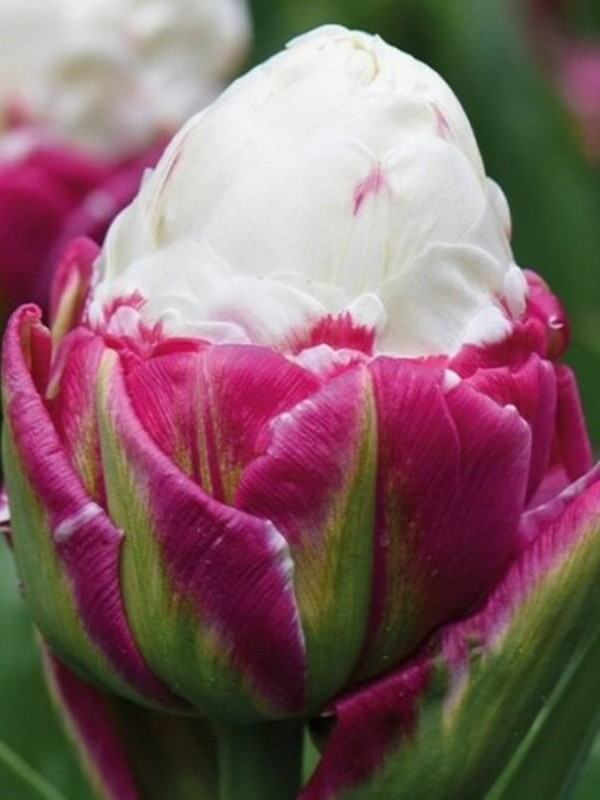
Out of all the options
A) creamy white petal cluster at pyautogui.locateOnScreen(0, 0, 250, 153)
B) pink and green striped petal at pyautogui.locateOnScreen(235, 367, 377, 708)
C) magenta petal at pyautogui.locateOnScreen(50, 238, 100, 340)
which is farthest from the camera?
creamy white petal cluster at pyautogui.locateOnScreen(0, 0, 250, 153)

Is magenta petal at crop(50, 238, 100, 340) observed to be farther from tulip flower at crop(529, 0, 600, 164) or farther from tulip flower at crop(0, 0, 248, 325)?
tulip flower at crop(529, 0, 600, 164)

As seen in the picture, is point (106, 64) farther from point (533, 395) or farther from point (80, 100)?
point (533, 395)

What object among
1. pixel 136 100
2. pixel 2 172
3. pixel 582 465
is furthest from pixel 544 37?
pixel 582 465

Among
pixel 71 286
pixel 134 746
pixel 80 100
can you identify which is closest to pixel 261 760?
pixel 134 746

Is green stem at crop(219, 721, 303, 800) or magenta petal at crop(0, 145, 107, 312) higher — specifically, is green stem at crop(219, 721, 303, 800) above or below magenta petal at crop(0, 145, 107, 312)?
above

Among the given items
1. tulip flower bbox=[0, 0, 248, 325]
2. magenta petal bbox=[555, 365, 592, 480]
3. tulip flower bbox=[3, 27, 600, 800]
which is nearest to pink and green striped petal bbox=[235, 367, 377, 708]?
tulip flower bbox=[3, 27, 600, 800]
